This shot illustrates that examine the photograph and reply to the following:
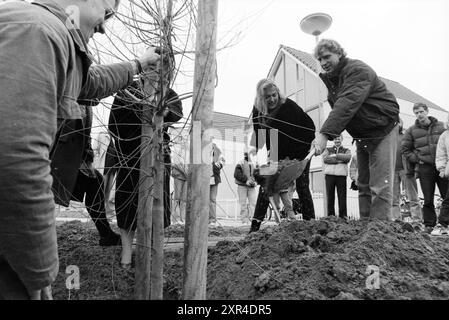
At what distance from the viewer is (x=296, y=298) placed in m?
2.13

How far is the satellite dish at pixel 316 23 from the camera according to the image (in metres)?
5.99

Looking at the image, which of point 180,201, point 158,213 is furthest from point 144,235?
point 180,201

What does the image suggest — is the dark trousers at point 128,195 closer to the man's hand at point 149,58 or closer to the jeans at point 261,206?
the man's hand at point 149,58

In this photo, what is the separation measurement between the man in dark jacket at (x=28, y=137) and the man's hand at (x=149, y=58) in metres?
1.05

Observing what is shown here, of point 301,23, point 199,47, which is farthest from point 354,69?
point 301,23

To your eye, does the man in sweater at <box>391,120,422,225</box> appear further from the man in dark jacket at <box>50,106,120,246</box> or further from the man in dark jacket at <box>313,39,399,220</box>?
the man in dark jacket at <box>50,106,120,246</box>

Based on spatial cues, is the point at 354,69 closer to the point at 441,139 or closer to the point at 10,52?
the point at 441,139

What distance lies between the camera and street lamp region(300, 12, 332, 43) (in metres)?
5.99

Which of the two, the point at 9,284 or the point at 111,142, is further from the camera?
the point at 111,142

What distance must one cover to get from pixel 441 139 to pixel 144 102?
4.49 m

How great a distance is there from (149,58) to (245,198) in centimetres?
483

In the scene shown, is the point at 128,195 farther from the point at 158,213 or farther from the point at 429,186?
the point at 429,186

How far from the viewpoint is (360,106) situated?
3.68 meters

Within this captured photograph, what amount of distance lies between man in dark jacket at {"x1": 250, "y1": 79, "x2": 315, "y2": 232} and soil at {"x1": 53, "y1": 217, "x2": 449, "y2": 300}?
0.82 m
